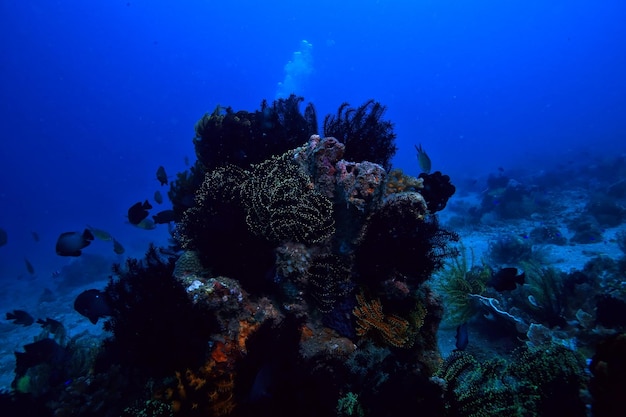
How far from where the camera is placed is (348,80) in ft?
603

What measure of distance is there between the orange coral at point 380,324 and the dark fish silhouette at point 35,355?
6740 millimetres

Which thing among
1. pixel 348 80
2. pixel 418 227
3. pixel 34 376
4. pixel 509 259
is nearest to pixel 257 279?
pixel 418 227

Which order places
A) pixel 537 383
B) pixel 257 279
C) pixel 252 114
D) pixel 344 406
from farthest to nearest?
pixel 252 114 < pixel 257 279 < pixel 537 383 < pixel 344 406

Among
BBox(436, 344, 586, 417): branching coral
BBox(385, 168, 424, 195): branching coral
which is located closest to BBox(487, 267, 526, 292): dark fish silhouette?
BBox(436, 344, 586, 417): branching coral

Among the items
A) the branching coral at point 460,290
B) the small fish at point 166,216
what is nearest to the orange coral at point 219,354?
the small fish at point 166,216

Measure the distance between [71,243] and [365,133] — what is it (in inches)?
267

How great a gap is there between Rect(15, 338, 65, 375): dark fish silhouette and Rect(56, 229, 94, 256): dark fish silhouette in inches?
75.7

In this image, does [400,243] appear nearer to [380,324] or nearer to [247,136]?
[380,324]

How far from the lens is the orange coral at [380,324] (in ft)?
14.4

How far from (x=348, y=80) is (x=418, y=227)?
7720 inches

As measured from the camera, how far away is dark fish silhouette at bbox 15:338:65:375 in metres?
6.38

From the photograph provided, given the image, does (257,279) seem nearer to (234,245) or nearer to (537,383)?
(234,245)

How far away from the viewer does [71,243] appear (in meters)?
6.72

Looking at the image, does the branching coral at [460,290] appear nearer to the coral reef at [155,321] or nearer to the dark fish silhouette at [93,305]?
the coral reef at [155,321]
